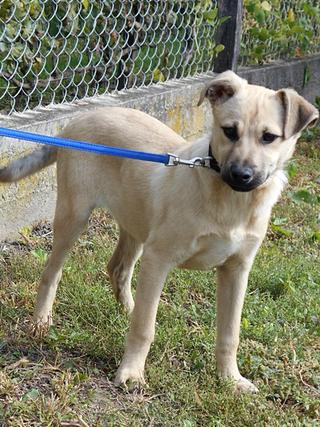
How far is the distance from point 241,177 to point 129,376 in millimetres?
1066

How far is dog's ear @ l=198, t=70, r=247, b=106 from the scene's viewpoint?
3.54 m

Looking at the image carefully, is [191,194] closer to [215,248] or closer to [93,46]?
[215,248]

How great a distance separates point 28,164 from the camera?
4250 millimetres

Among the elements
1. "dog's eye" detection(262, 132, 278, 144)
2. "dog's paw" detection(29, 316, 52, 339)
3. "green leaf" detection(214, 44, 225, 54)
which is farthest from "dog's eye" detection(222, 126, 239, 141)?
"green leaf" detection(214, 44, 225, 54)

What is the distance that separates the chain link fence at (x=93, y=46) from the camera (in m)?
5.21

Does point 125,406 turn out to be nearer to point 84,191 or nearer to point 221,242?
point 221,242

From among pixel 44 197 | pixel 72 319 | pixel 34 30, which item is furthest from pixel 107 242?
pixel 34 30

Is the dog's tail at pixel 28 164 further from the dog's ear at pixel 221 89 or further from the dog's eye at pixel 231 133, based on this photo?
the dog's eye at pixel 231 133

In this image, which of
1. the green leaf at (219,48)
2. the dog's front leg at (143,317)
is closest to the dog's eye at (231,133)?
the dog's front leg at (143,317)

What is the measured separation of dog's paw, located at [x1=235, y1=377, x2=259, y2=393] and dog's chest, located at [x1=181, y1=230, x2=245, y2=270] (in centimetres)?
57

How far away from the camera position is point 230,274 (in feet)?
12.4

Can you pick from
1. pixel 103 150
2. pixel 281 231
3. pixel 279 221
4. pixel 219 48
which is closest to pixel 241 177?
pixel 103 150

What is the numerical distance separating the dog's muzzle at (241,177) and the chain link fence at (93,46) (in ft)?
7.08

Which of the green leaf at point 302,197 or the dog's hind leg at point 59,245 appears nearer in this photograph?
the dog's hind leg at point 59,245
